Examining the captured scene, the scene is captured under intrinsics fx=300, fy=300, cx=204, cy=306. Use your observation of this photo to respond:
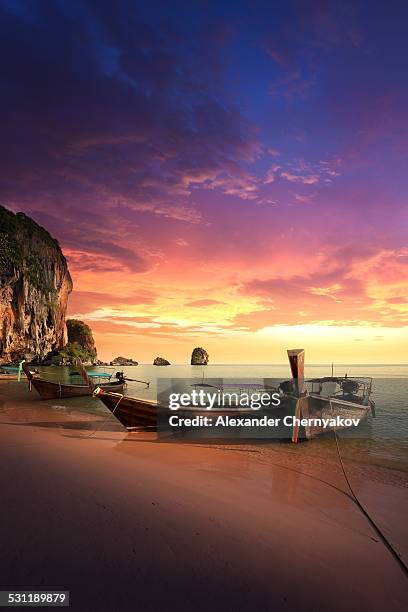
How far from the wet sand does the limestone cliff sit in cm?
8200

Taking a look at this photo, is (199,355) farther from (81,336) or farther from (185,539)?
(185,539)

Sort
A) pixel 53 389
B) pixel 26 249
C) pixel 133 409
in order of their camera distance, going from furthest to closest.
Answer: pixel 26 249, pixel 53 389, pixel 133 409

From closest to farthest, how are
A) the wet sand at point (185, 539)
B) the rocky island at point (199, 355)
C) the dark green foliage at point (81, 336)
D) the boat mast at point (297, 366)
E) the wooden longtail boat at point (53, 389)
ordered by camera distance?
1. the wet sand at point (185, 539)
2. the boat mast at point (297, 366)
3. the wooden longtail boat at point (53, 389)
4. the dark green foliage at point (81, 336)
5. the rocky island at point (199, 355)

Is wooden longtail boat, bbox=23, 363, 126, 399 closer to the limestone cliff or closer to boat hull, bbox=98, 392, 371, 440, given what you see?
boat hull, bbox=98, 392, 371, 440

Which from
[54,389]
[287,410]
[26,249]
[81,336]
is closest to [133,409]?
[287,410]

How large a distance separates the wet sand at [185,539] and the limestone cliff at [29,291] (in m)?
82.0

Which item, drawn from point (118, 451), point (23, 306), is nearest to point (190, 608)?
A: point (118, 451)

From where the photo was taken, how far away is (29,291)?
296 feet

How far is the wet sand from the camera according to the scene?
11.6 feet

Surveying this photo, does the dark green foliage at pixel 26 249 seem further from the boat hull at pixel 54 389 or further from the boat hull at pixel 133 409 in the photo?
the boat hull at pixel 133 409

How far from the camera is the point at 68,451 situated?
412 inches

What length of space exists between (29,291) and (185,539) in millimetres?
Answer: 100599

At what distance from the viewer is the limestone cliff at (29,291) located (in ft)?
256

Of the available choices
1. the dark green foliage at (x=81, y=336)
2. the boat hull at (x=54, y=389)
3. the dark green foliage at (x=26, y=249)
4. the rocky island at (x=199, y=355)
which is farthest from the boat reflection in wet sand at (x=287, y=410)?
the rocky island at (x=199, y=355)
